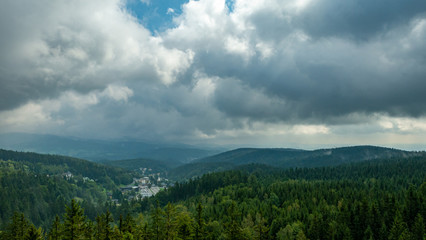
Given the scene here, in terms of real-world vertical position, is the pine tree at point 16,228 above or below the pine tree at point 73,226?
below

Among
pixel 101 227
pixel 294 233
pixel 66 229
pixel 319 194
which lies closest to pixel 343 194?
pixel 319 194

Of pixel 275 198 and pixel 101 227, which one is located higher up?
pixel 101 227

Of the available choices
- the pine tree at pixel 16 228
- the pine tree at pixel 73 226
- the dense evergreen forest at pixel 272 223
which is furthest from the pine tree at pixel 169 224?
the pine tree at pixel 16 228

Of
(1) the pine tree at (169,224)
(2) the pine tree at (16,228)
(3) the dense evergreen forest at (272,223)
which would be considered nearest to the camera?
(3) the dense evergreen forest at (272,223)

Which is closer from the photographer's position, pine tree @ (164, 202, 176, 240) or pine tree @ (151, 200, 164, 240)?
pine tree @ (164, 202, 176, 240)

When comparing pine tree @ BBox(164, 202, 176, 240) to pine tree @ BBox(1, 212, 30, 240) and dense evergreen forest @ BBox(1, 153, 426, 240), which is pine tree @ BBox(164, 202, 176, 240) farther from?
pine tree @ BBox(1, 212, 30, 240)

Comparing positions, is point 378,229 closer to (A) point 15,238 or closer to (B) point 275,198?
(B) point 275,198

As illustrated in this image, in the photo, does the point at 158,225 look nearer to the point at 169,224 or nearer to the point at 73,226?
the point at 169,224

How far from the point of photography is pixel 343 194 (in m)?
142

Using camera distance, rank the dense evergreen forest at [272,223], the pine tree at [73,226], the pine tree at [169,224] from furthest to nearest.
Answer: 1. the pine tree at [169,224]
2. the dense evergreen forest at [272,223]
3. the pine tree at [73,226]

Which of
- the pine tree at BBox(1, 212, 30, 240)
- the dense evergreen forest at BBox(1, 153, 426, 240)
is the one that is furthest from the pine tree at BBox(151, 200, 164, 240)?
the pine tree at BBox(1, 212, 30, 240)

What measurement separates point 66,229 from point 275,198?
121 metres

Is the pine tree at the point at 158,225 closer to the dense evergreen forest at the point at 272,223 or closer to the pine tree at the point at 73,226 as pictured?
the dense evergreen forest at the point at 272,223

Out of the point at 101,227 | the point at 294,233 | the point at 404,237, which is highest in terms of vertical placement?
the point at 101,227
